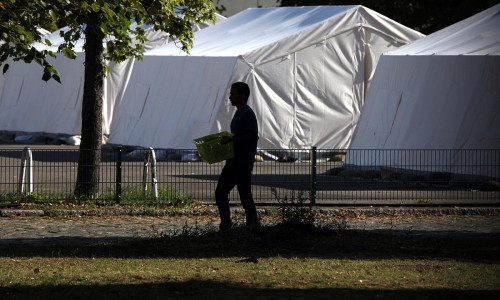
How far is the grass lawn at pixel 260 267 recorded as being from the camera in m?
8.71

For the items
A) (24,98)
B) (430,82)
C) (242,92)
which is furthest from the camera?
(24,98)

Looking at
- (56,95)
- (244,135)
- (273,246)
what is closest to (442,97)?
(244,135)

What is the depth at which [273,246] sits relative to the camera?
455 inches

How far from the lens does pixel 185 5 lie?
19.9 metres

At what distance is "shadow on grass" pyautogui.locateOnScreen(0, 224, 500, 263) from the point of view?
11234mm

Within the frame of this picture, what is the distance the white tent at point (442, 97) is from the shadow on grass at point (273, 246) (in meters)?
8.06

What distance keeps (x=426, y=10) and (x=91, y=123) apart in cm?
3714

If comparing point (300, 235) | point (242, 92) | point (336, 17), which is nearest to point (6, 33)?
point (242, 92)

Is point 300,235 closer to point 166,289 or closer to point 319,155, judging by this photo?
Answer: point 166,289

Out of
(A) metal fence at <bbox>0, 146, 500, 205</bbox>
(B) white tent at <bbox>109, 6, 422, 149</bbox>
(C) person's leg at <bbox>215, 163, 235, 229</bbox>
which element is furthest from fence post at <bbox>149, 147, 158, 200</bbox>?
(B) white tent at <bbox>109, 6, 422, 149</bbox>

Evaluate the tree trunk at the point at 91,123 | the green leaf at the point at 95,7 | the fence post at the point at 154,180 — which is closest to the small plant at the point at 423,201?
the fence post at the point at 154,180

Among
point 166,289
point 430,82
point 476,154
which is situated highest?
point 430,82

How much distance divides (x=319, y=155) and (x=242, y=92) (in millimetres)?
17438

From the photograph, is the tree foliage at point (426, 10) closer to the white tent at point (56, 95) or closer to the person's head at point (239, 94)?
the white tent at point (56, 95)
